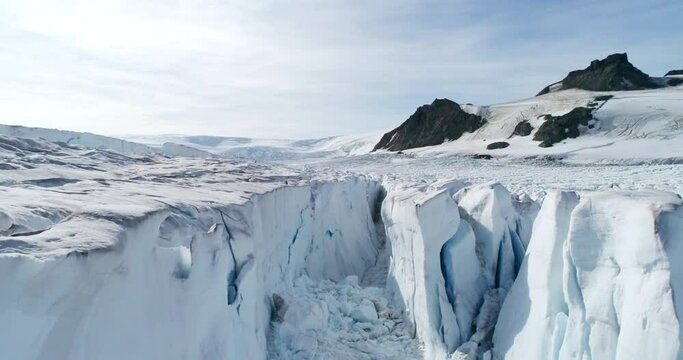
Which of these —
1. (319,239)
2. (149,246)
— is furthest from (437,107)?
(149,246)

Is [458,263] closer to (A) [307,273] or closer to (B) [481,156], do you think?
(A) [307,273]

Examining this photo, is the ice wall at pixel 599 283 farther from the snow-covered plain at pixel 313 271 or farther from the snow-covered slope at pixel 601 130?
the snow-covered slope at pixel 601 130

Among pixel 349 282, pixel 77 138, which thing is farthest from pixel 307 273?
pixel 77 138

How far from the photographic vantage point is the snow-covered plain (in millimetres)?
2668

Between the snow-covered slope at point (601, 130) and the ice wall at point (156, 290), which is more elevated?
the snow-covered slope at point (601, 130)

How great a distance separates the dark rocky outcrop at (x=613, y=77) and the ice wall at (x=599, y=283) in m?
31.8

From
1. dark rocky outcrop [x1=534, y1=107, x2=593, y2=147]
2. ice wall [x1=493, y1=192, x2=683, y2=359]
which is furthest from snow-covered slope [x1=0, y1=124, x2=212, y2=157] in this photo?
dark rocky outcrop [x1=534, y1=107, x2=593, y2=147]

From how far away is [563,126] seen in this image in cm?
2470

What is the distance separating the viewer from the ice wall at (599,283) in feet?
13.0

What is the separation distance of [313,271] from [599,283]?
453 centimetres

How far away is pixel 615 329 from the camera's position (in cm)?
428

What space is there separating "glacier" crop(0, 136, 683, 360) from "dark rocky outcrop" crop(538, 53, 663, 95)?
29.8m

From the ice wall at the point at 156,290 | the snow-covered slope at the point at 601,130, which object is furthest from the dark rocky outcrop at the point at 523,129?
the ice wall at the point at 156,290

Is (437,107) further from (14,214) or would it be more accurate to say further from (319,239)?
(14,214)
